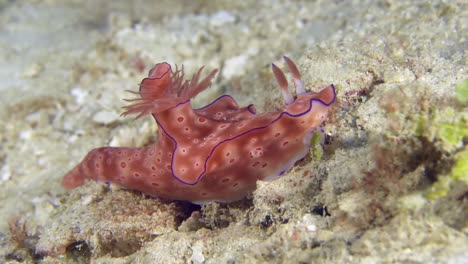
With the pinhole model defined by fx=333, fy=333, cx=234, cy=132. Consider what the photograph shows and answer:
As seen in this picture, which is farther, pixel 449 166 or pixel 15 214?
pixel 15 214

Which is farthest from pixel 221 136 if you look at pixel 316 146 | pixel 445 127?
pixel 445 127

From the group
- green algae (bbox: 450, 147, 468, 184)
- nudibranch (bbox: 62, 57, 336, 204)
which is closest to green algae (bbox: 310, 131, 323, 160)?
nudibranch (bbox: 62, 57, 336, 204)

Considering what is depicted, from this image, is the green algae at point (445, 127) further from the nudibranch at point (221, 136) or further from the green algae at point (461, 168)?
the nudibranch at point (221, 136)

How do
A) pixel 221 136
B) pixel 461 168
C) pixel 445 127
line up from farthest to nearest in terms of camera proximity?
pixel 221 136 < pixel 445 127 < pixel 461 168

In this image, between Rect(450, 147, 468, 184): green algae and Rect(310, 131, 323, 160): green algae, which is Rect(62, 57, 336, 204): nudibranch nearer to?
Rect(310, 131, 323, 160): green algae

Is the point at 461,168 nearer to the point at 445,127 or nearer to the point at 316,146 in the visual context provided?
the point at 445,127

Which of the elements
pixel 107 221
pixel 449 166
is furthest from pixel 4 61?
pixel 449 166

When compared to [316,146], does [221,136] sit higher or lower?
higher

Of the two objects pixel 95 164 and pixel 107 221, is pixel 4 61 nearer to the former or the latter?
pixel 95 164


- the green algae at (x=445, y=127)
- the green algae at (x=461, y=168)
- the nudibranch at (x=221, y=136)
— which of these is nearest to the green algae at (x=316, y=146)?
the nudibranch at (x=221, y=136)
